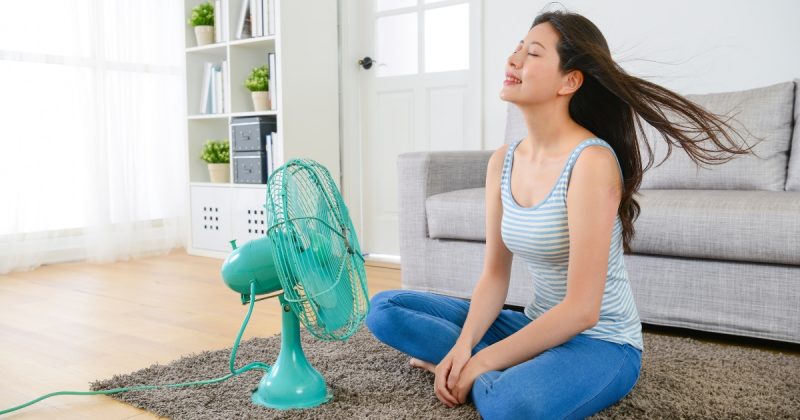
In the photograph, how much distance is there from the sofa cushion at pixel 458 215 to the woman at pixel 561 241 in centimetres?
88

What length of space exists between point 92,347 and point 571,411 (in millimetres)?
1453

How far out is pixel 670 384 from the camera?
1.58m

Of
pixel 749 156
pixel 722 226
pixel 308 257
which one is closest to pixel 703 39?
pixel 749 156

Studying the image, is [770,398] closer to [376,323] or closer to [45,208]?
[376,323]

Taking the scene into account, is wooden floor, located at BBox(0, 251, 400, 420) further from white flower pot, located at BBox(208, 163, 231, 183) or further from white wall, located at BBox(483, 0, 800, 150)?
white wall, located at BBox(483, 0, 800, 150)

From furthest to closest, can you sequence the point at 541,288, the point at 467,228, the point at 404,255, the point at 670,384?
the point at 404,255 → the point at 467,228 → the point at 670,384 → the point at 541,288

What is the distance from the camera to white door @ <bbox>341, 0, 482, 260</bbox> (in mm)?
3605

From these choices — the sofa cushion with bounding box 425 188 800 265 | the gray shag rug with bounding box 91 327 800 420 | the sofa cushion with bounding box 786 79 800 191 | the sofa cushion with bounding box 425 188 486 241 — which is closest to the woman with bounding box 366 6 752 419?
the gray shag rug with bounding box 91 327 800 420

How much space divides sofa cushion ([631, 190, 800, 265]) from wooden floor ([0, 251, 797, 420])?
0.29 metres

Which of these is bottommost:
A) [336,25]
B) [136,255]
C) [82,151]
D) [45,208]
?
[136,255]

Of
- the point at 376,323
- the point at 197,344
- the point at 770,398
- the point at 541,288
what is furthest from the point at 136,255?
the point at 770,398

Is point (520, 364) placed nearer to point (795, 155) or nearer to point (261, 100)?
point (795, 155)

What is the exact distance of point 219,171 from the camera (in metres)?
3.94

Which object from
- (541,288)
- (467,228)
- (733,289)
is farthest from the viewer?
(467,228)
